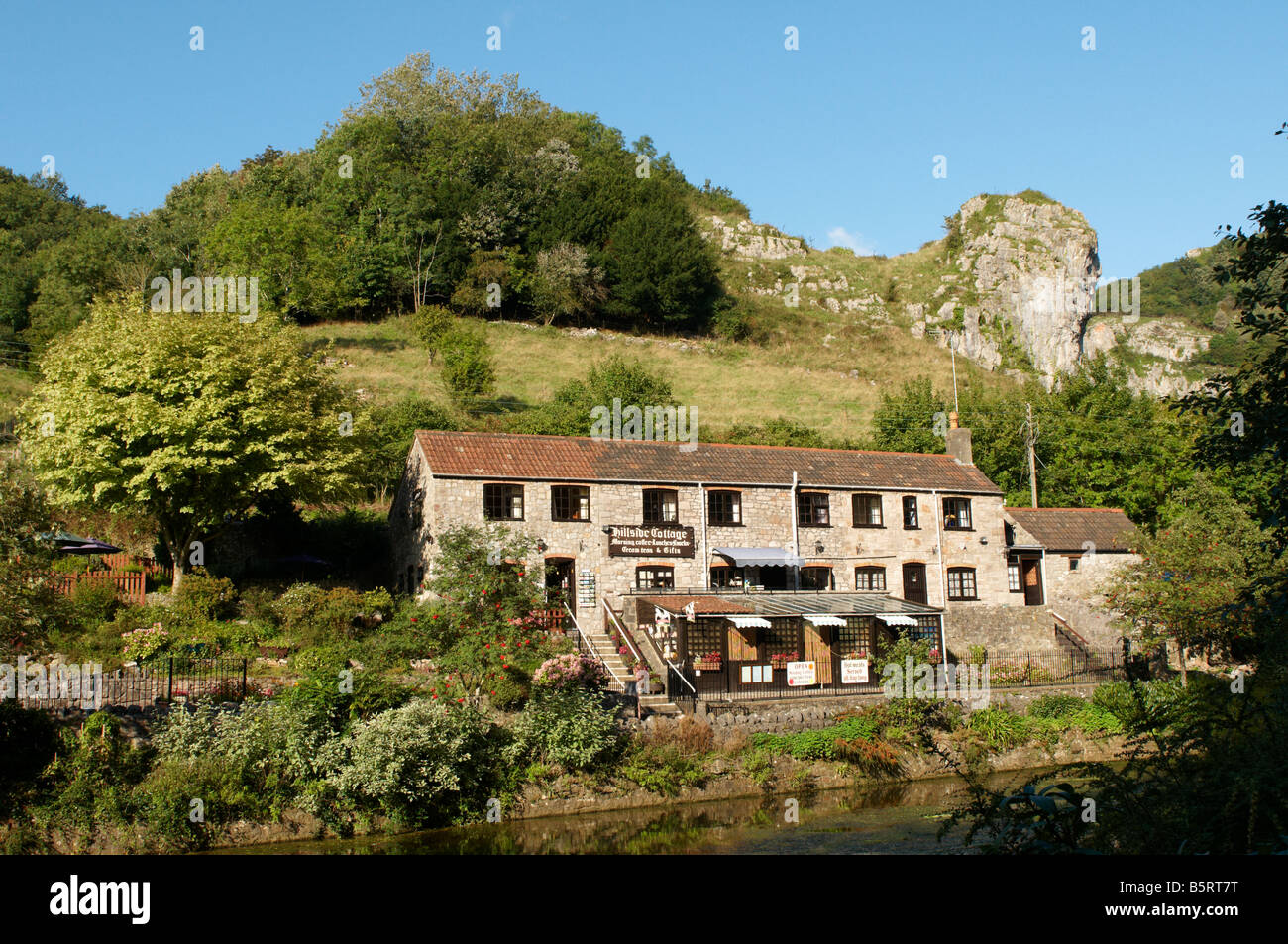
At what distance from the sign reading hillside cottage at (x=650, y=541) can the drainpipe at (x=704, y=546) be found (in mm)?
439

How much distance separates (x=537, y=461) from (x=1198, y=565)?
20.0 metres

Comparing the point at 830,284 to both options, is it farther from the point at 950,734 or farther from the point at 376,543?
the point at 950,734

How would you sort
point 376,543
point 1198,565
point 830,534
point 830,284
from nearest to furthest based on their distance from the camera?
1. point 1198,565
2. point 830,534
3. point 376,543
4. point 830,284

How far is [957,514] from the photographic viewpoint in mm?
34344

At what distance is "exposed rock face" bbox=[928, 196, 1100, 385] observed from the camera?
89500 millimetres

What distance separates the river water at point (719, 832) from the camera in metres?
17.7

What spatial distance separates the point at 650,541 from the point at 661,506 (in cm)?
130

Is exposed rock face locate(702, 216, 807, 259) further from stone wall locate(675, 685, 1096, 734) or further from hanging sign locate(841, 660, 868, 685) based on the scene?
stone wall locate(675, 685, 1096, 734)

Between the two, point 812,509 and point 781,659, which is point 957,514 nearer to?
point 812,509

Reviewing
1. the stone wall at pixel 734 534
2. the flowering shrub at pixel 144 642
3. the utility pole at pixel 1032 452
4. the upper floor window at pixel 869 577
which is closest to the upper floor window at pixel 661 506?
the stone wall at pixel 734 534

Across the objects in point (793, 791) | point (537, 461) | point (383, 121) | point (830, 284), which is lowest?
point (793, 791)

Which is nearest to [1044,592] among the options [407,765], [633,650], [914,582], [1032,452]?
[914,582]

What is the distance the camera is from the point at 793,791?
22953 millimetres

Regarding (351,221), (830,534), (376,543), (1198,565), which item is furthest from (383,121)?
(1198,565)
